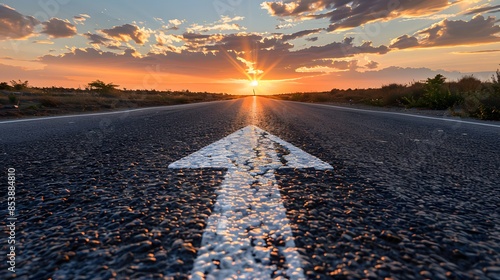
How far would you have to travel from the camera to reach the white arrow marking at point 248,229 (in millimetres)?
870

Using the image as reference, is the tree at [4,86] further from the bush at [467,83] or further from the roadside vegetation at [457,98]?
the bush at [467,83]

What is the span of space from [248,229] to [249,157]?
146 cm

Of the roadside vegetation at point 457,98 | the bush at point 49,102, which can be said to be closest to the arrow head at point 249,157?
the roadside vegetation at point 457,98

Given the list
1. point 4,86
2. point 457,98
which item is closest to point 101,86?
point 4,86

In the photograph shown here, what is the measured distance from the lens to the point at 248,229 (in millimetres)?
1130

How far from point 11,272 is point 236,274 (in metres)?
0.68

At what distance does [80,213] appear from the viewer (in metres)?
1.35

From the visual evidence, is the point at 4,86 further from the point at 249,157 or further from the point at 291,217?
the point at 291,217

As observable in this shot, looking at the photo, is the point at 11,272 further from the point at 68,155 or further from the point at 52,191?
the point at 68,155

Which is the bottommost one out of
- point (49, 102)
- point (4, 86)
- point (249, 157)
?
point (249, 157)

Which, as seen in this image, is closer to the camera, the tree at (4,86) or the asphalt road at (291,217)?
the asphalt road at (291,217)

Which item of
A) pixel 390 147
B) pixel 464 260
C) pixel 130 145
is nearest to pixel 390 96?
pixel 390 147

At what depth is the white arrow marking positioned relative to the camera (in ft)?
2.85

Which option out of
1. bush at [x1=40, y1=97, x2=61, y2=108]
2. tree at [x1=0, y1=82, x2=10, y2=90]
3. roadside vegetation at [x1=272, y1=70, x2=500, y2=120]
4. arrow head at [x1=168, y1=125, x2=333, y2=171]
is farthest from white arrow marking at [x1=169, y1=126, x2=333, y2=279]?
tree at [x1=0, y1=82, x2=10, y2=90]
